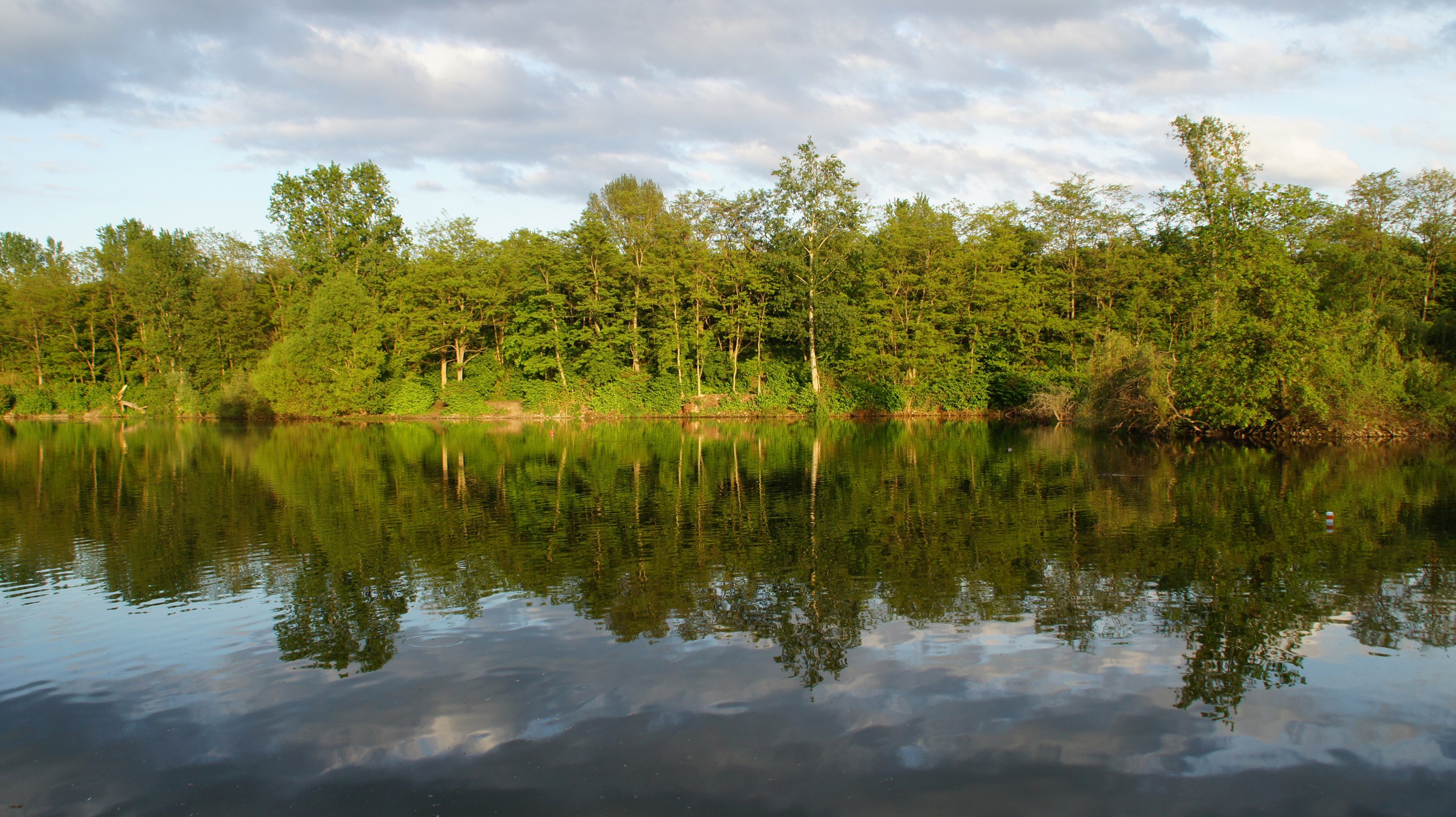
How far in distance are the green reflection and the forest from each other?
21.2 meters

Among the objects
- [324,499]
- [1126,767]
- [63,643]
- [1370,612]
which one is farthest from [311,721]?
[324,499]

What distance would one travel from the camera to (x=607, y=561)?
1237 centimetres

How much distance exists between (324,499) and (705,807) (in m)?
16.2

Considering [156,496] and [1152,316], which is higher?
[1152,316]

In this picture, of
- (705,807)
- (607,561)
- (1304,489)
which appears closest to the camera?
(705,807)

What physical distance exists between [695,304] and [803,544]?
3753 cm

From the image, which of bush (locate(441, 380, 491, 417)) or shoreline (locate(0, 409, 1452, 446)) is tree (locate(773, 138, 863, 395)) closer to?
shoreline (locate(0, 409, 1452, 446))

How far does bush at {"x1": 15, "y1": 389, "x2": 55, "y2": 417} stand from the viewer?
196 ft

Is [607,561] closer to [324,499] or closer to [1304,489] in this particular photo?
[324,499]

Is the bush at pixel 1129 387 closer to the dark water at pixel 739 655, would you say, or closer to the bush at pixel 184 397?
the dark water at pixel 739 655

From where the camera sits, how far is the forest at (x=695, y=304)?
1821 inches

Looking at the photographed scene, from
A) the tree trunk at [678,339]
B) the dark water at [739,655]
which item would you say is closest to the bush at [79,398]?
the tree trunk at [678,339]

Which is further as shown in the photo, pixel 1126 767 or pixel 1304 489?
pixel 1304 489

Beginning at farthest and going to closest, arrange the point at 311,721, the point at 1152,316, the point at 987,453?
the point at 1152,316, the point at 987,453, the point at 311,721
